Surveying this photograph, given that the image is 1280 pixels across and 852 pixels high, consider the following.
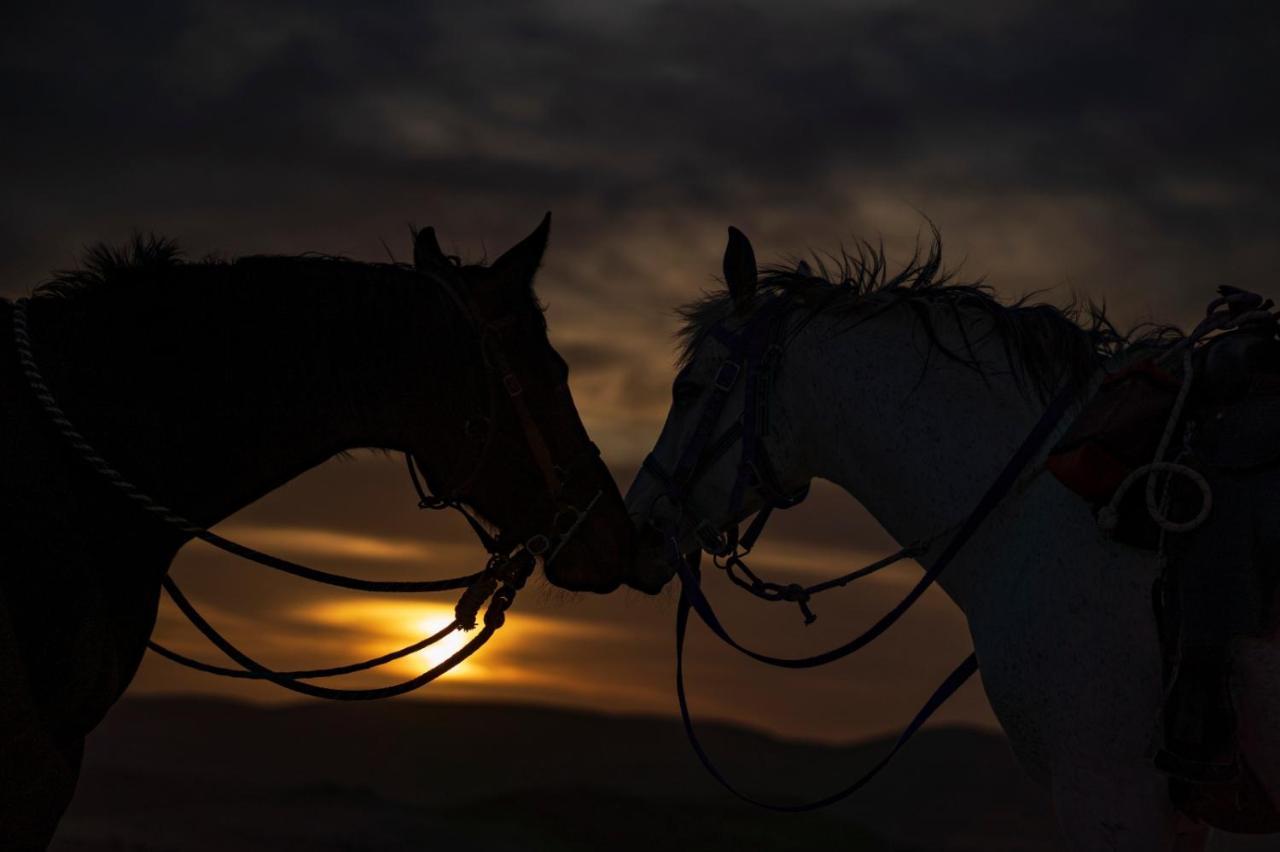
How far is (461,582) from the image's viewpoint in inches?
250

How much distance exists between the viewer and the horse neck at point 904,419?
665 centimetres

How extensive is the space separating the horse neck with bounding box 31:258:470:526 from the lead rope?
4.1 inches

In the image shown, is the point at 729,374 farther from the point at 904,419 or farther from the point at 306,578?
the point at 306,578

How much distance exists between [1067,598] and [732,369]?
2.11 metres

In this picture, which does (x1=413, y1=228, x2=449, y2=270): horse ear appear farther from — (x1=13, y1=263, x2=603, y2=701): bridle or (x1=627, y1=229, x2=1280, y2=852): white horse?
(x1=627, y1=229, x2=1280, y2=852): white horse

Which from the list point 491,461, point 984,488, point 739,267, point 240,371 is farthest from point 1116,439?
point 240,371

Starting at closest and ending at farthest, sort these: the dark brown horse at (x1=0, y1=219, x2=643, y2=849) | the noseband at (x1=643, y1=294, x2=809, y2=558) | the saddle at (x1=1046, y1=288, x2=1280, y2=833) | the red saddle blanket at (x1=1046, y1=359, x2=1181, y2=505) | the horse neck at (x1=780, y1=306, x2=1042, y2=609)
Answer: the dark brown horse at (x1=0, y1=219, x2=643, y2=849)
the saddle at (x1=1046, y1=288, x2=1280, y2=833)
the red saddle blanket at (x1=1046, y1=359, x2=1181, y2=505)
the horse neck at (x1=780, y1=306, x2=1042, y2=609)
the noseband at (x1=643, y1=294, x2=809, y2=558)

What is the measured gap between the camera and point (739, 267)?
744cm

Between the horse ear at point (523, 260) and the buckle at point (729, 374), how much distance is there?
4.50 ft

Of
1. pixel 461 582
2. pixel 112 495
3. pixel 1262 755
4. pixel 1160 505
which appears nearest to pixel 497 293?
pixel 461 582

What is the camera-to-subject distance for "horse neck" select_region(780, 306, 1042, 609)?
665 cm

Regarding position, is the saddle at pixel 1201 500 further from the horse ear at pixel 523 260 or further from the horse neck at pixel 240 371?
the horse neck at pixel 240 371

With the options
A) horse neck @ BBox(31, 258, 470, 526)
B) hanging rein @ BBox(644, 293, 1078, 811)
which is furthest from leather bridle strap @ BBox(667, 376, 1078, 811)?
horse neck @ BBox(31, 258, 470, 526)

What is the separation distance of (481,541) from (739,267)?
2186mm
